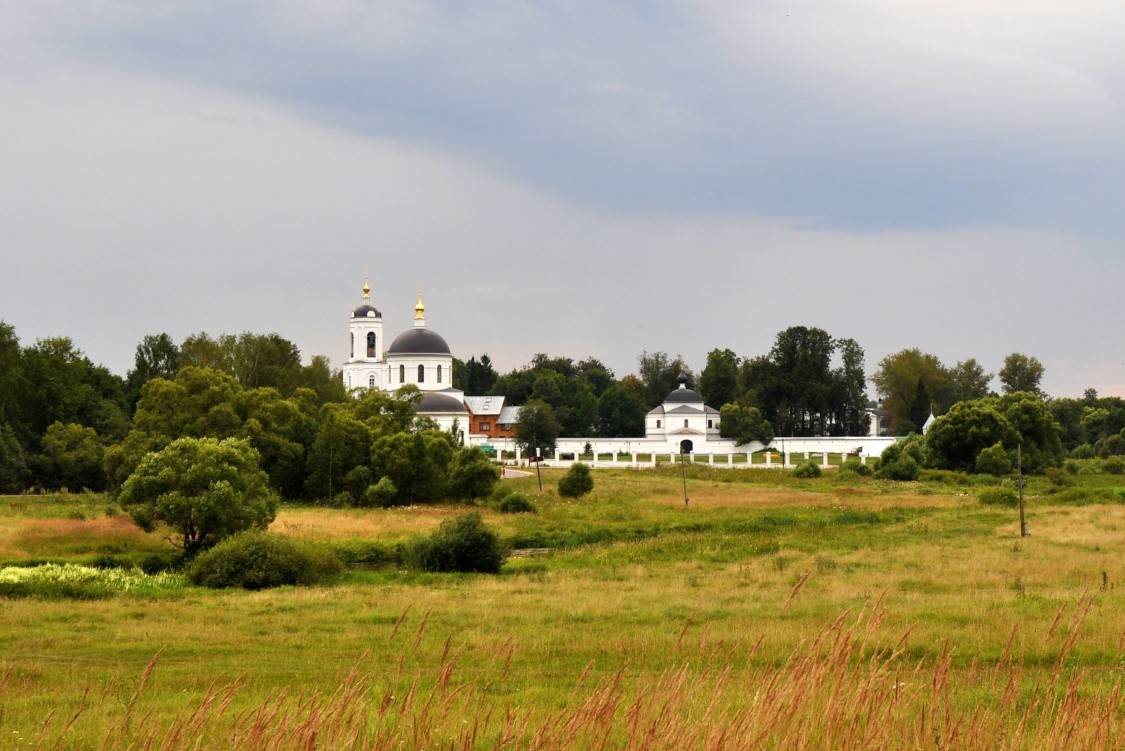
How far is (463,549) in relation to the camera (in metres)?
28.1

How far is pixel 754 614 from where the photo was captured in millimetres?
18625

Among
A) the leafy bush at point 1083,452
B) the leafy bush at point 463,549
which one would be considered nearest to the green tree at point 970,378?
the leafy bush at point 1083,452

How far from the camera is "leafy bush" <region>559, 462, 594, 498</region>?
51156 millimetres

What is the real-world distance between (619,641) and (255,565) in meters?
12.7

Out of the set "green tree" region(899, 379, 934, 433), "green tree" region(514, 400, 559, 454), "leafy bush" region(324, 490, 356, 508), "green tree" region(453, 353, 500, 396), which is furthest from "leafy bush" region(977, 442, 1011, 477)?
"green tree" region(453, 353, 500, 396)

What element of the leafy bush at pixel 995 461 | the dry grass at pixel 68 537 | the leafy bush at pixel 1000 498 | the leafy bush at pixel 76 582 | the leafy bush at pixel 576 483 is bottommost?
the leafy bush at pixel 76 582

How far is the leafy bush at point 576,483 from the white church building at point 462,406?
37598mm

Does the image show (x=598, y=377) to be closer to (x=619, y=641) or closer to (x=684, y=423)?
(x=684, y=423)

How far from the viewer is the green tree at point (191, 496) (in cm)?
2939

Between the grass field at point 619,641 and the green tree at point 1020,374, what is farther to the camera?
the green tree at point 1020,374

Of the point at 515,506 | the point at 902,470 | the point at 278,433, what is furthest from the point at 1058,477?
the point at 278,433

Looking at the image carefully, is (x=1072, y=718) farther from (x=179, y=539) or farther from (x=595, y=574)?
(x=179, y=539)

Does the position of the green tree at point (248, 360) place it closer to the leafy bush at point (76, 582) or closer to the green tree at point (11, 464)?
the green tree at point (11, 464)

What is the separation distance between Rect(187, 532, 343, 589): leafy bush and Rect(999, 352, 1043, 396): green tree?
4192 inches
